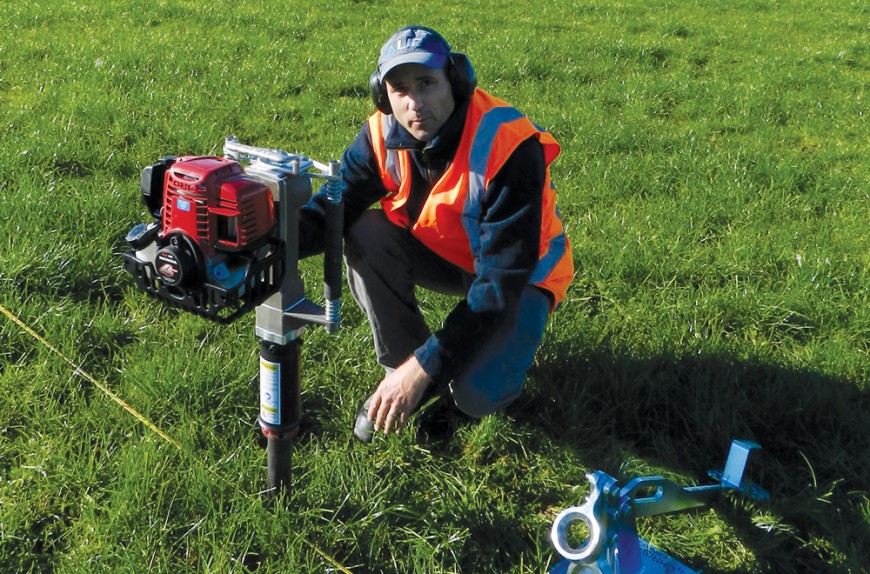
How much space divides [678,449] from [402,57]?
5.69ft

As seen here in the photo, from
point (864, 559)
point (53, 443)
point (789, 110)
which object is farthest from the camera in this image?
point (789, 110)

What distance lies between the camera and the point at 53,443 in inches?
108

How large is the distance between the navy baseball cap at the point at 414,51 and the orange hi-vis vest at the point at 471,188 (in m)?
0.25

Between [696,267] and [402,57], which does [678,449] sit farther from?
[402,57]

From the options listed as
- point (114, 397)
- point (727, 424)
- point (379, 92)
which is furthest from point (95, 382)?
point (727, 424)

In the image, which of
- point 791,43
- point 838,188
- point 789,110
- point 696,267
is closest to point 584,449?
point 696,267

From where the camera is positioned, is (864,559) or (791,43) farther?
(791,43)

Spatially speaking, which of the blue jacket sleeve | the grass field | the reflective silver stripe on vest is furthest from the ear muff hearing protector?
the grass field

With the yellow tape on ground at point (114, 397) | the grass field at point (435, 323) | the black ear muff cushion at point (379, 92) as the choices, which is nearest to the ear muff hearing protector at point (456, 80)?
the black ear muff cushion at point (379, 92)

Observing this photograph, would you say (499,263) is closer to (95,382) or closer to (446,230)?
(446,230)

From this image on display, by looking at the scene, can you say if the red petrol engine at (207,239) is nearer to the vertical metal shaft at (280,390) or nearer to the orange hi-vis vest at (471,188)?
the vertical metal shaft at (280,390)

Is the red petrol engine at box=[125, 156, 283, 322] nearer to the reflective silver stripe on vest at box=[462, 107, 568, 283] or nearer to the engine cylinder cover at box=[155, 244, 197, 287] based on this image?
the engine cylinder cover at box=[155, 244, 197, 287]

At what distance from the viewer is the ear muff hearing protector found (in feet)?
7.93

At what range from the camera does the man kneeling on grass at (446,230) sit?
2340mm
